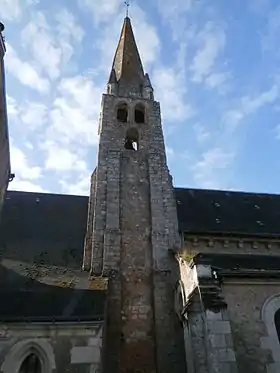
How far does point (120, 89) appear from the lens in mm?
18609

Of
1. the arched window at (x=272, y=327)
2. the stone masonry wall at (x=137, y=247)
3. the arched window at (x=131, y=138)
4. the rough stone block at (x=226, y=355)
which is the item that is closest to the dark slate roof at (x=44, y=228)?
the stone masonry wall at (x=137, y=247)

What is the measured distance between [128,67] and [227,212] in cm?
1031

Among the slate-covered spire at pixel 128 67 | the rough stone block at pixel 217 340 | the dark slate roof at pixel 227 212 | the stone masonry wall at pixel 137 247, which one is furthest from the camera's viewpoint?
the slate-covered spire at pixel 128 67

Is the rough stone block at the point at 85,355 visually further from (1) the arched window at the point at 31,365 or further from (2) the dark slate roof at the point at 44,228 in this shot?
(2) the dark slate roof at the point at 44,228

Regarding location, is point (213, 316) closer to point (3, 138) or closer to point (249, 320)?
point (249, 320)

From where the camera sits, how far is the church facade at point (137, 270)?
8.46 m

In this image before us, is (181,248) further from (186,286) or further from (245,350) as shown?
(245,350)

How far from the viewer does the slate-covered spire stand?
18.8m

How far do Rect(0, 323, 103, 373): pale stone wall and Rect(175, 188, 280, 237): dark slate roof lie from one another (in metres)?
5.80

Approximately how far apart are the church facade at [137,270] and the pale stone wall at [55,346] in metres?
0.02

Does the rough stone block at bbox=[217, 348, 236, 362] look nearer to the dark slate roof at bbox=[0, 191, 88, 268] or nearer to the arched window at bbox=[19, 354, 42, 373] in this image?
the arched window at bbox=[19, 354, 42, 373]

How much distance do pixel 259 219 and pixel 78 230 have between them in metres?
7.88

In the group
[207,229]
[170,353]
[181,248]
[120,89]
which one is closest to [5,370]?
[170,353]

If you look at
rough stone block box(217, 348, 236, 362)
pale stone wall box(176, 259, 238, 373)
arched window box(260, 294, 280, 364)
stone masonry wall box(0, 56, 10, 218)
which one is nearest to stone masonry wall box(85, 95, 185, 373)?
pale stone wall box(176, 259, 238, 373)
